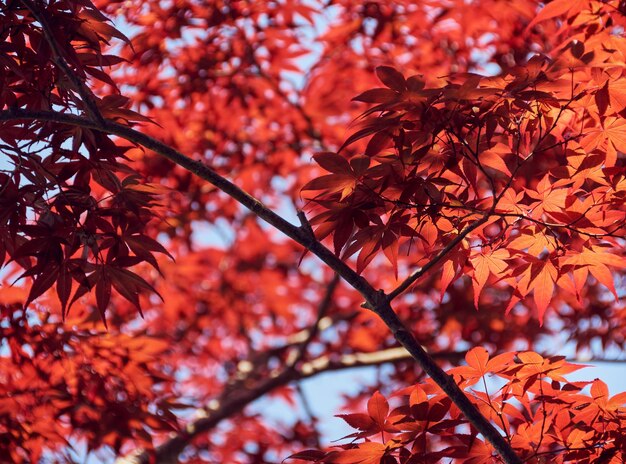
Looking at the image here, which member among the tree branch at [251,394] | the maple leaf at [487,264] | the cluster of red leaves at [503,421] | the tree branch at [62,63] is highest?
the tree branch at [251,394]

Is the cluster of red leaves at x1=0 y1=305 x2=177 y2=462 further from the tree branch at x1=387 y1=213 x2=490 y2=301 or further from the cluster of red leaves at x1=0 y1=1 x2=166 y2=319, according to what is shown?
the tree branch at x1=387 y1=213 x2=490 y2=301

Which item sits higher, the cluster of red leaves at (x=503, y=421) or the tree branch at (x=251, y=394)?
the tree branch at (x=251, y=394)

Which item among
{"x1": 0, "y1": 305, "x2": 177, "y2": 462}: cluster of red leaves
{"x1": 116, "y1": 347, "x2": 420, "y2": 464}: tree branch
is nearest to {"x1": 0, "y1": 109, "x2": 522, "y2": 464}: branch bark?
{"x1": 0, "y1": 305, "x2": 177, "y2": 462}: cluster of red leaves

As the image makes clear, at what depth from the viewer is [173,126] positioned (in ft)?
13.0

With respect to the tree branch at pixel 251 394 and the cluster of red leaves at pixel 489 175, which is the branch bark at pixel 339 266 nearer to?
the cluster of red leaves at pixel 489 175

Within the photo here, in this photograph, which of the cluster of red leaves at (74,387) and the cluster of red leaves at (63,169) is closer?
the cluster of red leaves at (63,169)

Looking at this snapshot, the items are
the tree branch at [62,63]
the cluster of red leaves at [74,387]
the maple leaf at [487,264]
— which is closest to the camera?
the tree branch at [62,63]

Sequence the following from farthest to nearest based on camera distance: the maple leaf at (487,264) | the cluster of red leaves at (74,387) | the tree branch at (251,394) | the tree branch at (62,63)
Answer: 1. the tree branch at (251,394)
2. the cluster of red leaves at (74,387)
3. the maple leaf at (487,264)
4. the tree branch at (62,63)

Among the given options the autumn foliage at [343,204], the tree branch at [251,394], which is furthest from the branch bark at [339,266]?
the tree branch at [251,394]

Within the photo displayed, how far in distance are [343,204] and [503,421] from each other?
1.91 feet

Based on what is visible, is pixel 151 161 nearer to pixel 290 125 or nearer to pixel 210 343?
pixel 290 125

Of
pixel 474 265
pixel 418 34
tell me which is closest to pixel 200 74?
pixel 418 34

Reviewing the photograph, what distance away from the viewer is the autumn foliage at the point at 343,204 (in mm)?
1476

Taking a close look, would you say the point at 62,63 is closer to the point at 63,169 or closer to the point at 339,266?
the point at 63,169
